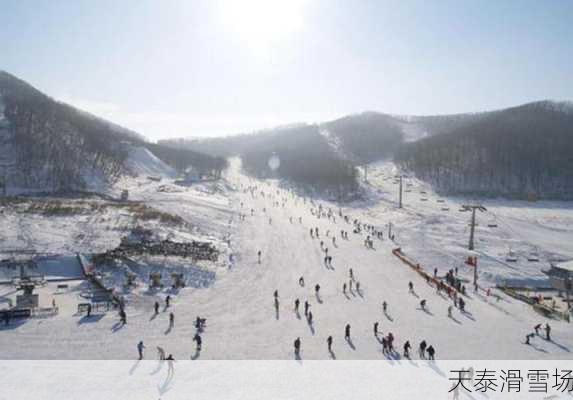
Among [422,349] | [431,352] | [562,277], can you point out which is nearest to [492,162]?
[562,277]

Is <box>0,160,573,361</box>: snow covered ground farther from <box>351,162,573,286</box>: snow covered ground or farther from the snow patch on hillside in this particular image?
the snow patch on hillside

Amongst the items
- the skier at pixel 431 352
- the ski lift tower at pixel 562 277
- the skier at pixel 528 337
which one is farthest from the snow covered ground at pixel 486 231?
the skier at pixel 431 352

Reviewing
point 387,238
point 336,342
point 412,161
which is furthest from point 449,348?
point 412,161

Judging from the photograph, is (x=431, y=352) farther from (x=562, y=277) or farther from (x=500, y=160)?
(x=500, y=160)

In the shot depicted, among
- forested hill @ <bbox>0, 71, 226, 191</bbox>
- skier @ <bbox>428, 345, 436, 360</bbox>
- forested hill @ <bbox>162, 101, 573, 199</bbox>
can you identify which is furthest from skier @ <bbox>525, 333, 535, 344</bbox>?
forested hill @ <bbox>162, 101, 573, 199</bbox>

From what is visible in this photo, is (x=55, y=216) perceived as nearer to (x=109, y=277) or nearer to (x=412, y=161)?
(x=109, y=277)
